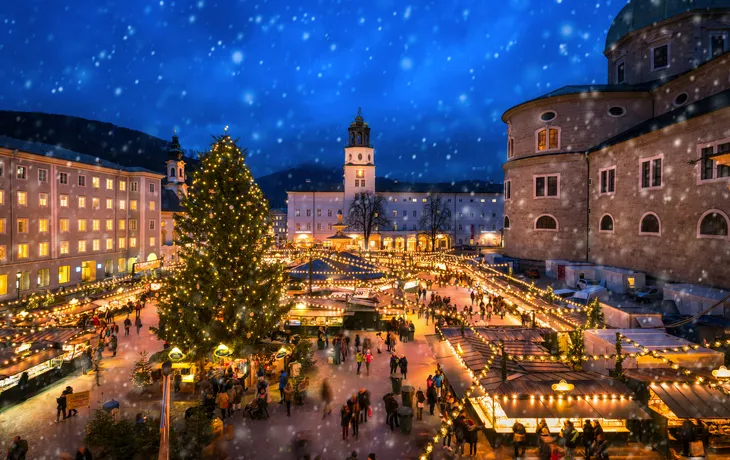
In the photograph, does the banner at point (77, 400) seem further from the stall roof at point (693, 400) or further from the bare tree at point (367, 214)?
the bare tree at point (367, 214)

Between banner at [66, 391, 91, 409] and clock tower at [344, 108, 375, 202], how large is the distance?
59.4 metres

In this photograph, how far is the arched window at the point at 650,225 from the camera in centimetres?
2680

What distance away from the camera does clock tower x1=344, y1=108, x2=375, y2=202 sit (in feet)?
233

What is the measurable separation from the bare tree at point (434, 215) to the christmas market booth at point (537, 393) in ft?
201

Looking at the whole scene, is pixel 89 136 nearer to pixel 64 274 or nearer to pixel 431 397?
pixel 64 274

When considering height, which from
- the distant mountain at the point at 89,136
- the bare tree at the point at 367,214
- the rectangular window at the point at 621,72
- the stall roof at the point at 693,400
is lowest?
the stall roof at the point at 693,400

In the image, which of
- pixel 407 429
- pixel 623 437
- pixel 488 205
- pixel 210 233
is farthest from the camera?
pixel 488 205

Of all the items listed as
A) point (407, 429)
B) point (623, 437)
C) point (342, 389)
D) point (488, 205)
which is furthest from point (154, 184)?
point (488, 205)

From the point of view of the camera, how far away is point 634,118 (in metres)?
35.4

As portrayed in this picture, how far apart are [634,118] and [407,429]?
34590 mm

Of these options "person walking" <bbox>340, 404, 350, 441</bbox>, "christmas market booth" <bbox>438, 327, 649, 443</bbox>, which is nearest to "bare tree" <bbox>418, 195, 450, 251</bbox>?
"christmas market booth" <bbox>438, 327, 649, 443</bbox>

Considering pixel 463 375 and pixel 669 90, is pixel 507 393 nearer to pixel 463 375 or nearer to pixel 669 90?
pixel 463 375

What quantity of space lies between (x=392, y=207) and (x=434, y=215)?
7417mm

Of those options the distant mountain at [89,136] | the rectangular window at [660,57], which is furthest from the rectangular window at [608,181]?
the distant mountain at [89,136]
